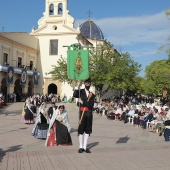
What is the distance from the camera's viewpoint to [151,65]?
67.6 meters

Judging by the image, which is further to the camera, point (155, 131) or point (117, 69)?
point (117, 69)

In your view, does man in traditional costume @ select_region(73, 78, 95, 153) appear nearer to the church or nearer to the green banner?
the green banner

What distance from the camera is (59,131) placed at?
30.2ft

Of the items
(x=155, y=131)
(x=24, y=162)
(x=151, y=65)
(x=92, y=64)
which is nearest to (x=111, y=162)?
(x=24, y=162)

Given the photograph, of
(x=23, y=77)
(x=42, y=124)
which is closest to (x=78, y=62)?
(x=42, y=124)

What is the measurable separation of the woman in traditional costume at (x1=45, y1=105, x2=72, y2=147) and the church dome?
52798 mm

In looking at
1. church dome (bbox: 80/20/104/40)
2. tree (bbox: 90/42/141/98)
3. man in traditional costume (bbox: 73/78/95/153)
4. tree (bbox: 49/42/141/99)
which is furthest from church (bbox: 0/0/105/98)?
man in traditional costume (bbox: 73/78/95/153)

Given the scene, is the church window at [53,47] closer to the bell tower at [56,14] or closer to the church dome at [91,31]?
the bell tower at [56,14]

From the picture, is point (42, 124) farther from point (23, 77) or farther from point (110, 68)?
point (23, 77)

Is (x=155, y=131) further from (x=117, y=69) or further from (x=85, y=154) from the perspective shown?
(x=117, y=69)

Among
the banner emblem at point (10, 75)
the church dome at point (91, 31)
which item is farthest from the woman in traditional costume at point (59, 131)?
the church dome at point (91, 31)

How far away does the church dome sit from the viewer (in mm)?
61688

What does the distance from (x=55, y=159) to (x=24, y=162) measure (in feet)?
2.49

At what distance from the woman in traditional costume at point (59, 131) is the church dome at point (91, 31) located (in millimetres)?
52798
